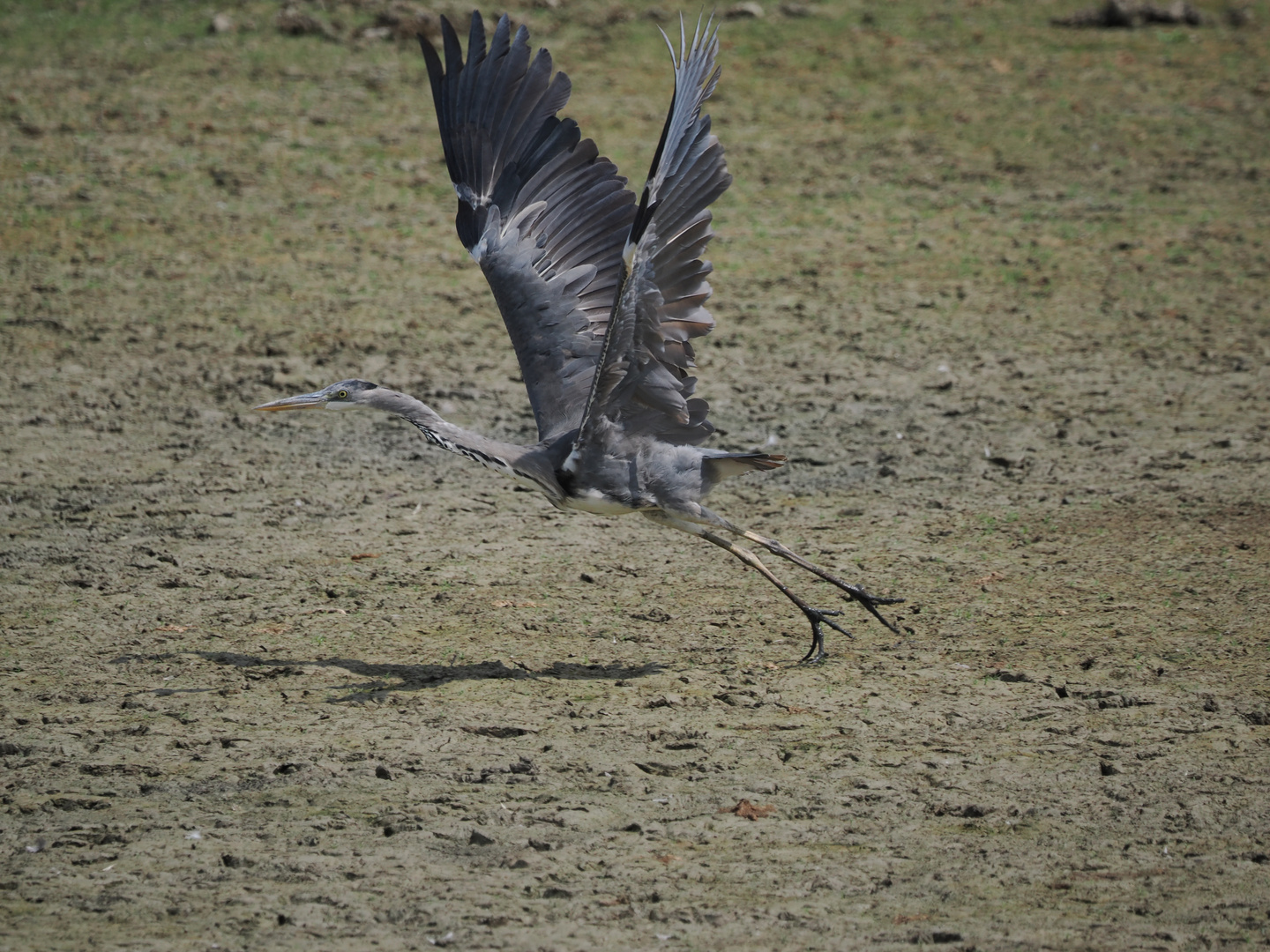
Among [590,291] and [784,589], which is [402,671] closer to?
[784,589]

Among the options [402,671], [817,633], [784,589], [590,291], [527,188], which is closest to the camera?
[402,671]

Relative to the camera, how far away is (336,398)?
607 cm

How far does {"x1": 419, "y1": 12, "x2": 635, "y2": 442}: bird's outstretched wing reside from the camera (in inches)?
259

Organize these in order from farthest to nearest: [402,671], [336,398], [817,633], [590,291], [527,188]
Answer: [527,188], [590,291], [336,398], [817,633], [402,671]

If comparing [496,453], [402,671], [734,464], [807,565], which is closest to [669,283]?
[734,464]

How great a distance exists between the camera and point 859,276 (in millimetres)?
9953

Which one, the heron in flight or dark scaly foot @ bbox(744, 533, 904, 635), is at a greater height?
the heron in flight

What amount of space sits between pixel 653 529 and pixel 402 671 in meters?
2.01

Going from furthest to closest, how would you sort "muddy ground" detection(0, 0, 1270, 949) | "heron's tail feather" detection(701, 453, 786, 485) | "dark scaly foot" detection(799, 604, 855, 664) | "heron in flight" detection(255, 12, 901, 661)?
"heron's tail feather" detection(701, 453, 786, 485) → "dark scaly foot" detection(799, 604, 855, 664) → "heron in flight" detection(255, 12, 901, 661) → "muddy ground" detection(0, 0, 1270, 949)

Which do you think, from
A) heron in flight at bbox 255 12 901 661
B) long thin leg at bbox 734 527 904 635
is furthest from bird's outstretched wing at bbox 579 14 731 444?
long thin leg at bbox 734 527 904 635

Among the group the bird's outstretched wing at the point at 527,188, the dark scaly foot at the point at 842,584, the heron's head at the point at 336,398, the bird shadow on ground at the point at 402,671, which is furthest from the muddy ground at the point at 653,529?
the bird's outstretched wing at the point at 527,188

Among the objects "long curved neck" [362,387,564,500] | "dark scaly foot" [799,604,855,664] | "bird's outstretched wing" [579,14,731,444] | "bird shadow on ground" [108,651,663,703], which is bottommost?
"bird shadow on ground" [108,651,663,703]

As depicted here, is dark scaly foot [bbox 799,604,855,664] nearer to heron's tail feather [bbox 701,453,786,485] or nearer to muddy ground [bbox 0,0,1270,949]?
muddy ground [bbox 0,0,1270,949]

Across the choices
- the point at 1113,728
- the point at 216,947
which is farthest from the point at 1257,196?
the point at 216,947
